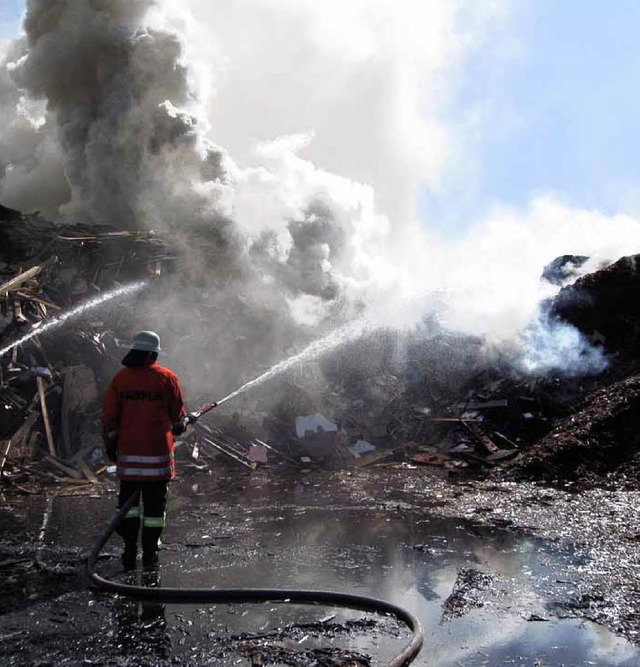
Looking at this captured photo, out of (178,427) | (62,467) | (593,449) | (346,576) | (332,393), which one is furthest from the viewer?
(332,393)

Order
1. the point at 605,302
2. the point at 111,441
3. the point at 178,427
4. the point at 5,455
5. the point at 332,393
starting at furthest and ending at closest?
1. the point at 605,302
2. the point at 332,393
3. the point at 5,455
4. the point at 178,427
5. the point at 111,441

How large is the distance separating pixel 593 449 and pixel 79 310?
943 centimetres

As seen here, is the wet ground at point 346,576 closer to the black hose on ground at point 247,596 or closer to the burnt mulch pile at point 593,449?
the black hose on ground at point 247,596

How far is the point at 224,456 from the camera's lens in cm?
934

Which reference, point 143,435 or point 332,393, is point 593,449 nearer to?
point 332,393

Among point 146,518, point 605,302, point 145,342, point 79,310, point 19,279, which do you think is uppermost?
point 19,279

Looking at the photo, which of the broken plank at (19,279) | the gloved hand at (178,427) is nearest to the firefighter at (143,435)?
the gloved hand at (178,427)

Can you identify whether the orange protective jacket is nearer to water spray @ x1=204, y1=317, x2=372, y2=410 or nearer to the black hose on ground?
the black hose on ground

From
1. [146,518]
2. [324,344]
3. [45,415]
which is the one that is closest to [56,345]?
[45,415]

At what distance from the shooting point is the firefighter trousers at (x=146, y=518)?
4.61 m

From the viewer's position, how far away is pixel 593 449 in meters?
8.55

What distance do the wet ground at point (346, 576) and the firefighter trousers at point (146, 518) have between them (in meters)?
0.21

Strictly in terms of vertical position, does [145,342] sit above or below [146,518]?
above

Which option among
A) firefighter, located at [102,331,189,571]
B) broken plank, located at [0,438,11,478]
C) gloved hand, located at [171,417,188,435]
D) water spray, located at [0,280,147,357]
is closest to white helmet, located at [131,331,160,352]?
firefighter, located at [102,331,189,571]
